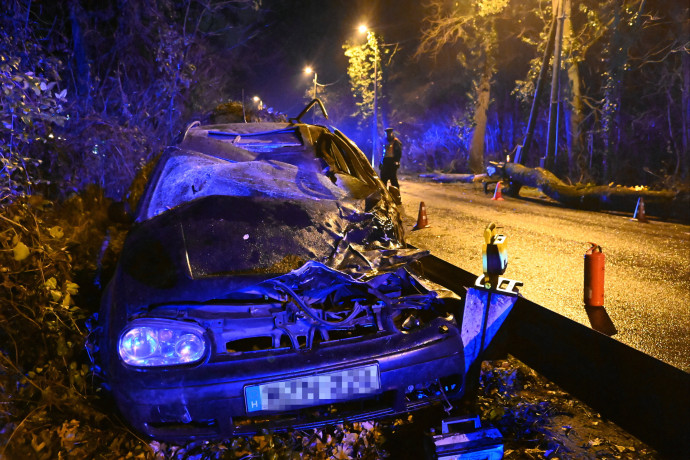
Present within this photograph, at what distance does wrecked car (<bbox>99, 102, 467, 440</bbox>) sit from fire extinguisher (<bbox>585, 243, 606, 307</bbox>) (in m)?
2.23

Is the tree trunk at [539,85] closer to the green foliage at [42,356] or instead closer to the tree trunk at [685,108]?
the tree trunk at [685,108]

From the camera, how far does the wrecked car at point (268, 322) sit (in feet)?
6.81

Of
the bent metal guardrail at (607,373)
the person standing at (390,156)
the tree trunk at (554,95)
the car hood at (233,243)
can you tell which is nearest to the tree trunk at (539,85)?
the tree trunk at (554,95)

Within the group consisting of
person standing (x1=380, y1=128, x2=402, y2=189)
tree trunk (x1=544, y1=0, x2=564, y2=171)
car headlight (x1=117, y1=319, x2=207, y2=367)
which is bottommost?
car headlight (x1=117, y1=319, x2=207, y2=367)

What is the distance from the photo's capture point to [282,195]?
3057 millimetres

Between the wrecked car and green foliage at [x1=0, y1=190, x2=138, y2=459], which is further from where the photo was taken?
green foliage at [x1=0, y1=190, x2=138, y2=459]

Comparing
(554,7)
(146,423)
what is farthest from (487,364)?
(554,7)

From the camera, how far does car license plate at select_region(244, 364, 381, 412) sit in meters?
2.06

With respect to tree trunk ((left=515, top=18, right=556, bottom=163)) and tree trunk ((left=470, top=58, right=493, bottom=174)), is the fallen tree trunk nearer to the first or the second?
tree trunk ((left=515, top=18, right=556, bottom=163))

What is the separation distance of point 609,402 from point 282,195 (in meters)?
2.41

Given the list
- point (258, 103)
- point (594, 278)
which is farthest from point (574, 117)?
point (258, 103)

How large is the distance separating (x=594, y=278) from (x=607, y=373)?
1729 mm

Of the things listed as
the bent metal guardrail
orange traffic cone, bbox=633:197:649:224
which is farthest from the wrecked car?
orange traffic cone, bbox=633:197:649:224

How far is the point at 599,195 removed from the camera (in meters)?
11.1
